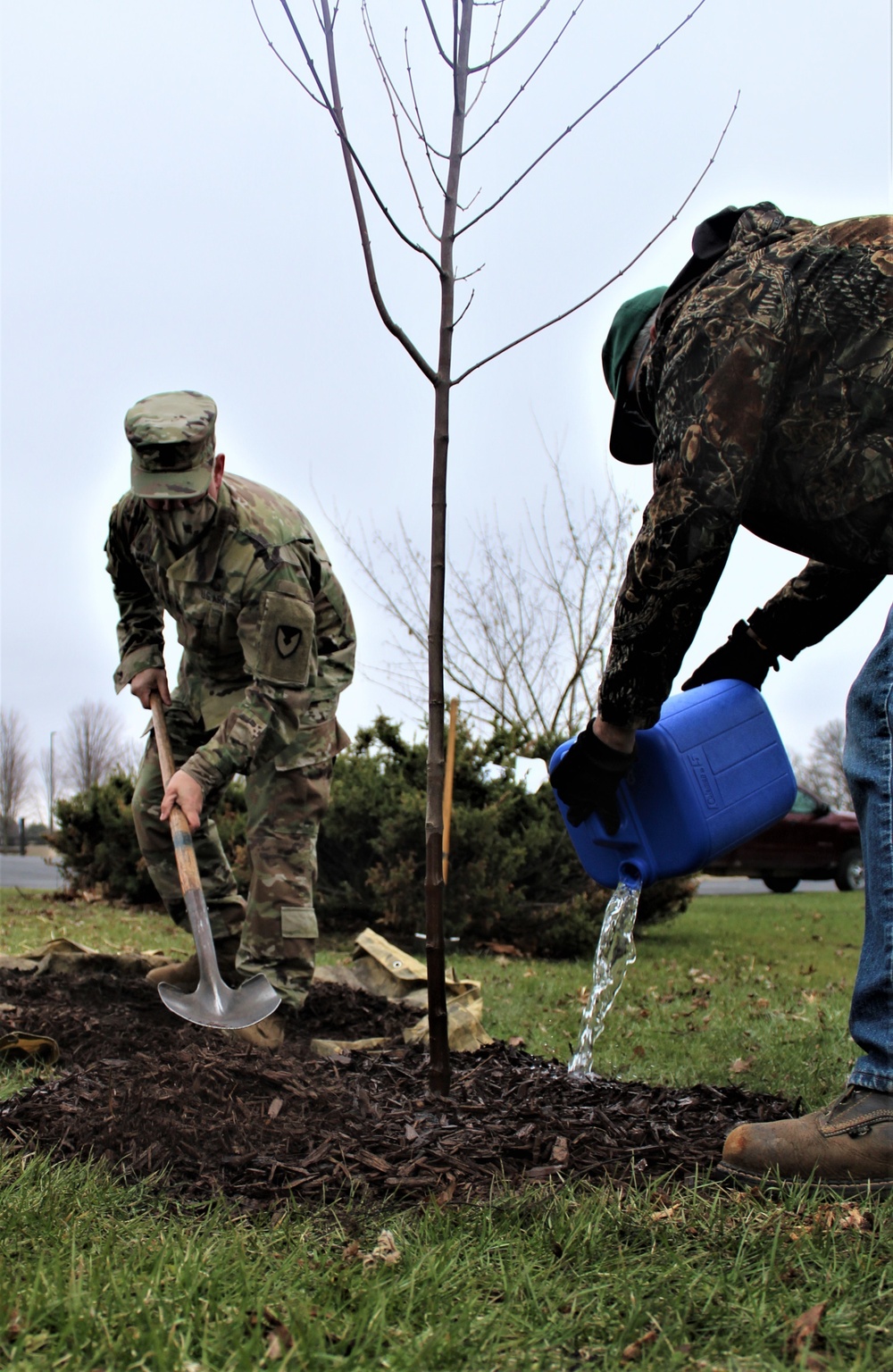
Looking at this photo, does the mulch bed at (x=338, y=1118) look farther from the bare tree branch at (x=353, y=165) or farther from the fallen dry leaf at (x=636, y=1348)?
the bare tree branch at (x=353, y=165)

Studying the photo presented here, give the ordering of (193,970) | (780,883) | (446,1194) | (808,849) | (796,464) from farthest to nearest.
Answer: (780,883) → (808,849) → (193,970) → (796,464) → (446,1194)

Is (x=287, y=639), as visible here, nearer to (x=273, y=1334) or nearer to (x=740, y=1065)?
(x=740, y=1065)

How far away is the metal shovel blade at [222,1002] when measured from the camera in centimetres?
349

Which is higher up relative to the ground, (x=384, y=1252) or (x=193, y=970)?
(x=193, y=970)

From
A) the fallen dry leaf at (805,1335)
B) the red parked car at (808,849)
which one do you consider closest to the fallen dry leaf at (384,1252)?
the fallen dry leaf at (805,1335)

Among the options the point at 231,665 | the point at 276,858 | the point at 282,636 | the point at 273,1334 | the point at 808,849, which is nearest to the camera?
the point at 273,1334

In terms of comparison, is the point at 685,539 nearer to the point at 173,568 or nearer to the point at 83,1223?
the point at 83,1223

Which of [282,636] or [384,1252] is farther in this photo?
[282,636]

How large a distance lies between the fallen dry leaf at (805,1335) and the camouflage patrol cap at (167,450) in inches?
111

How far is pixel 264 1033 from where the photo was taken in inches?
146

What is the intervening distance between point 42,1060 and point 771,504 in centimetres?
259

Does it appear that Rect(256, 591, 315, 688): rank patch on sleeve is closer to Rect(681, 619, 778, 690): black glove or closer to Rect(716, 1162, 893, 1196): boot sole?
Rect(681, 619, 778, 690): black glove

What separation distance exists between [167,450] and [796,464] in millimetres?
2075

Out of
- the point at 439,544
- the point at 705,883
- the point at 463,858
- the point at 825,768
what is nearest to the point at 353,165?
the point at 439,544
